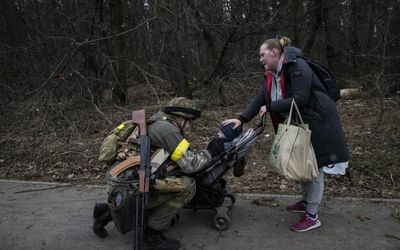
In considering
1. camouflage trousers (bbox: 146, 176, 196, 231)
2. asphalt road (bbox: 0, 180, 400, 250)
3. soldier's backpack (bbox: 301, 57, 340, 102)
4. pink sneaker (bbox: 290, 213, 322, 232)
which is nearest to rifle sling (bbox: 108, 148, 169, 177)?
camouflage trousers (bbox: 146, 176, 196, 231)

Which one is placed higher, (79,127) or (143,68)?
(143,68)

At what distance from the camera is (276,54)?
3.85 m

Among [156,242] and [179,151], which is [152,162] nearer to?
[179,151]

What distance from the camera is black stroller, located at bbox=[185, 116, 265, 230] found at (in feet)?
13.2

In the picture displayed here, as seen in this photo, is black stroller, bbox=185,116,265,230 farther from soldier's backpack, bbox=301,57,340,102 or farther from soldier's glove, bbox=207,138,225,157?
soldier's backpack, bbox=301,57,340,102

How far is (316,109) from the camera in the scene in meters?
3.80

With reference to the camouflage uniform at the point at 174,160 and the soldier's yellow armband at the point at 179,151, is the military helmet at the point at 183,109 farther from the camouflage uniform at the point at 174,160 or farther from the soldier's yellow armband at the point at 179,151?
the soldier's yellow armband at the point at 179,151

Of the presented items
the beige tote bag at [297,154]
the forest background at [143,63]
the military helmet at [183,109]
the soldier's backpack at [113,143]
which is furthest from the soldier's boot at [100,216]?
the forest background at [143,63]

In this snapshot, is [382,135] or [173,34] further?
[173,34]

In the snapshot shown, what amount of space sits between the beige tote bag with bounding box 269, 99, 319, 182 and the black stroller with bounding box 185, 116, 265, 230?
1.30ft

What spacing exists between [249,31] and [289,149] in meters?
6.72

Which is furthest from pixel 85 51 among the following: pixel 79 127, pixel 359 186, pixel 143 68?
pixel 359 186

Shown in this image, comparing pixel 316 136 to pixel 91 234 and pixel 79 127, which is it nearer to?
pixel 91 234

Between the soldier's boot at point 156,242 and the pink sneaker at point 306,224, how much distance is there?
117 cm
